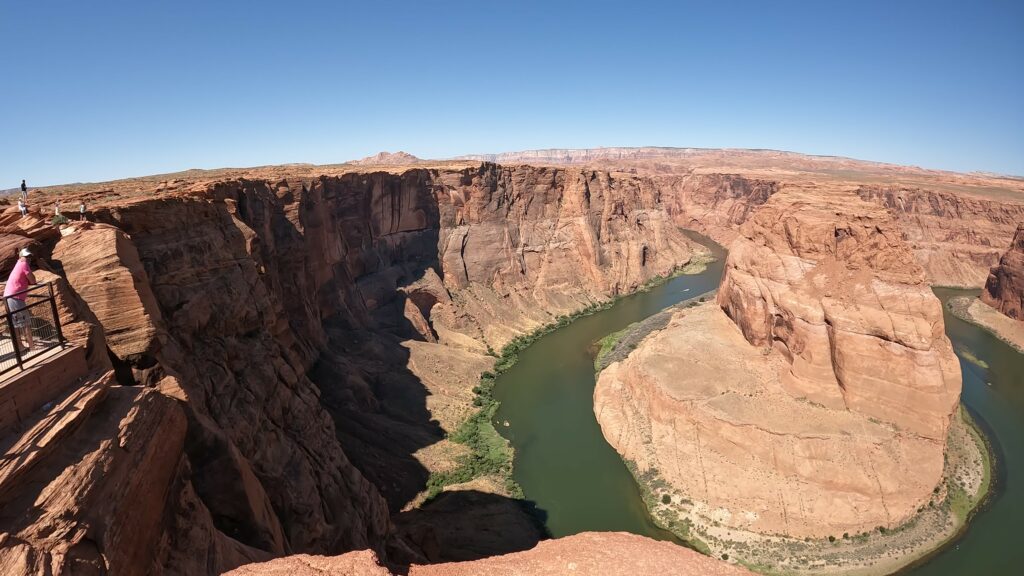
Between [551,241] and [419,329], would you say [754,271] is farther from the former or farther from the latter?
[551,241]

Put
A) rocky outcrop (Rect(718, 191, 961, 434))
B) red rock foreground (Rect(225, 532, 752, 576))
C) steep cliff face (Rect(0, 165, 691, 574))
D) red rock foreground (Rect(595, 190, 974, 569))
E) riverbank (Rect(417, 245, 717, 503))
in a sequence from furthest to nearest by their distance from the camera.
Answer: riverbank (Rect(417, 245, 717, 503)) → rocky outcrop (Rect(718, 191, 961, 434)) → red rock foreground (Rect(595, 190, 974, 569)) → steep cliff face (Rect(0, 165, 691, 574)) → red rock foreground (Rect(225, 532, 752, 576))

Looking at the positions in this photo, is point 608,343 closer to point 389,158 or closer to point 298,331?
point 298,331

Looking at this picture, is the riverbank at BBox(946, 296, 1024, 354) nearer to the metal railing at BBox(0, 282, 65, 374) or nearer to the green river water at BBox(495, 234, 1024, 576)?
the green river water at BBox(495, 234, 1024, 576)

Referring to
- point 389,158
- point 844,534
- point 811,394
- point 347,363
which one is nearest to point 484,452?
point 347,363

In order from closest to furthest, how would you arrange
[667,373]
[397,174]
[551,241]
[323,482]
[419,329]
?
1. [323,482]
2. [667,373]
3. [419,329]
4. [397,174]
5. [551,241]

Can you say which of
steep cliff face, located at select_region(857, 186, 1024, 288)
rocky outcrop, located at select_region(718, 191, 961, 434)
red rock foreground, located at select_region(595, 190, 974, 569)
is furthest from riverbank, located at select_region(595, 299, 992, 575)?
steep cliff face, located at select_region(857, 186, 1024, 288)

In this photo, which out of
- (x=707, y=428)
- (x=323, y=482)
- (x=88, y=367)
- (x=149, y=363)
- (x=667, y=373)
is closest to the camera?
(x=88, y=367)

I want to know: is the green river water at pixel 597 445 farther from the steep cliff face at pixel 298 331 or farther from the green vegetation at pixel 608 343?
the steep cliff face at pixel 298 331

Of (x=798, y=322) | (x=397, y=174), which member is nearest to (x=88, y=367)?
(x=798, y=322)

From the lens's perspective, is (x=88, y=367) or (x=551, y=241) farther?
(x=551, y=241)
